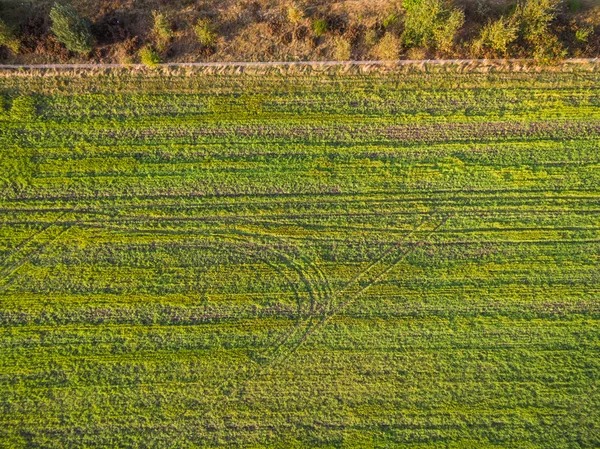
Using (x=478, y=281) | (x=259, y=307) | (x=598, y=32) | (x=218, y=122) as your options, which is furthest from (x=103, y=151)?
(x=598, y=32)

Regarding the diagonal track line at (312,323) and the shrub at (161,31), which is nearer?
the diagonal track line at (312,323)

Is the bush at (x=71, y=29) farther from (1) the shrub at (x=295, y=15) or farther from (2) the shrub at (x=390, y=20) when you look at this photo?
(2) the shrub at (x=390, y=20)

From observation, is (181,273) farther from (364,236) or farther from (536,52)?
(536,52)

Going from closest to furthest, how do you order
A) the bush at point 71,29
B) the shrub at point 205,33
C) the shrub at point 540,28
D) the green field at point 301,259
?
the bush at point 71,29
the green field at point 301,259
the shrub at point 540,28
the shrub at point 205,33

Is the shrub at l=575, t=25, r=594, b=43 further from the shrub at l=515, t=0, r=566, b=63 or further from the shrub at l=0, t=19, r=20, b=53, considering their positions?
the shrub at l=0, t=19, r=20, b=53

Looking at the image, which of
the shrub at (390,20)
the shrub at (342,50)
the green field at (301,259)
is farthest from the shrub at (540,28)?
the shrub at (342,50)

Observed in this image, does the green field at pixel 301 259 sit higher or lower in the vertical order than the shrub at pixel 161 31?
lower

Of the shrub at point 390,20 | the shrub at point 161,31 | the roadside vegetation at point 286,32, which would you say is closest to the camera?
the shrub at point 161,31
